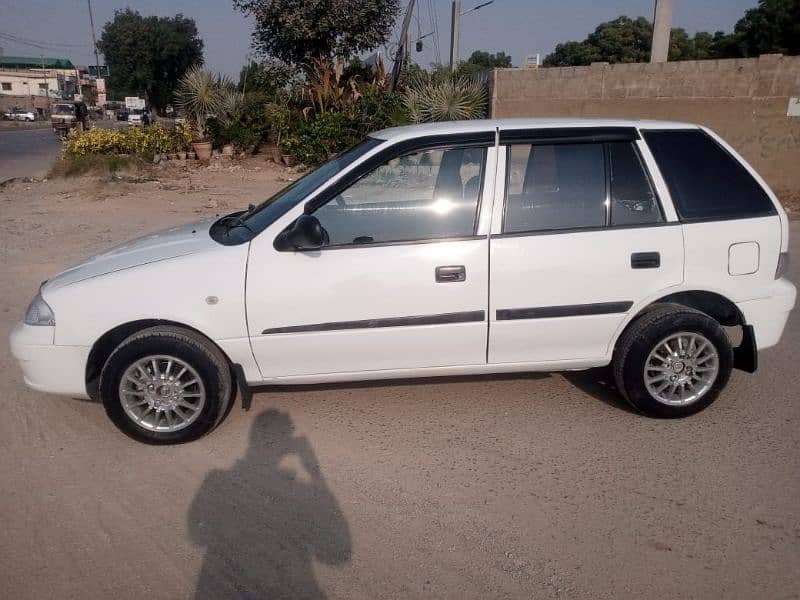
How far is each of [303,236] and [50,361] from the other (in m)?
1.64

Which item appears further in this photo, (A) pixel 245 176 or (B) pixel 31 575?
(A) pixel 245 176

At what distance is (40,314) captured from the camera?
12.3 ft

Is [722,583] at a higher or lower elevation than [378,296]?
lower

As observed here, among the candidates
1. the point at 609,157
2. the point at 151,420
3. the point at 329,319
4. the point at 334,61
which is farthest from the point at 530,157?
the point at 334,61

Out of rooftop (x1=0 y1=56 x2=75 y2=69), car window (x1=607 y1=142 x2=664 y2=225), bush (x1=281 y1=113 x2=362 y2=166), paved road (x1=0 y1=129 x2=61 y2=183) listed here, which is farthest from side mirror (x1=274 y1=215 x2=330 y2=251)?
rooftop (x1=0 y1=56 x2=75 y2=69)

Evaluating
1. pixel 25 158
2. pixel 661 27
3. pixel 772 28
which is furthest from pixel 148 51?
pixel 661 27

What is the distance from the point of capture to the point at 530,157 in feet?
13.0

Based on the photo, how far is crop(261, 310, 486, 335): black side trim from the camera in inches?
146

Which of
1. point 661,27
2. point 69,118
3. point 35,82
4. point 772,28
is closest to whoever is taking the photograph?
point 661,27

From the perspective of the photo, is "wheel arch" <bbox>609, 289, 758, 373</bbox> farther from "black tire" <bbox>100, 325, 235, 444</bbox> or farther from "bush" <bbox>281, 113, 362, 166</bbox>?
"bush" <bbox>281, 113, 362, 166</bbox>

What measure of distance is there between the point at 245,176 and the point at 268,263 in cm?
1343

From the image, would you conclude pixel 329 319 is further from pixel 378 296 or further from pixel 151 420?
pixel 151 420

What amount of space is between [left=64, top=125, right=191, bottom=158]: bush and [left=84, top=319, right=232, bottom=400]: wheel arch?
14.3 m

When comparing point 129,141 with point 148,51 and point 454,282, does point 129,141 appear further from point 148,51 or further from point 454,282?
point 148,51
